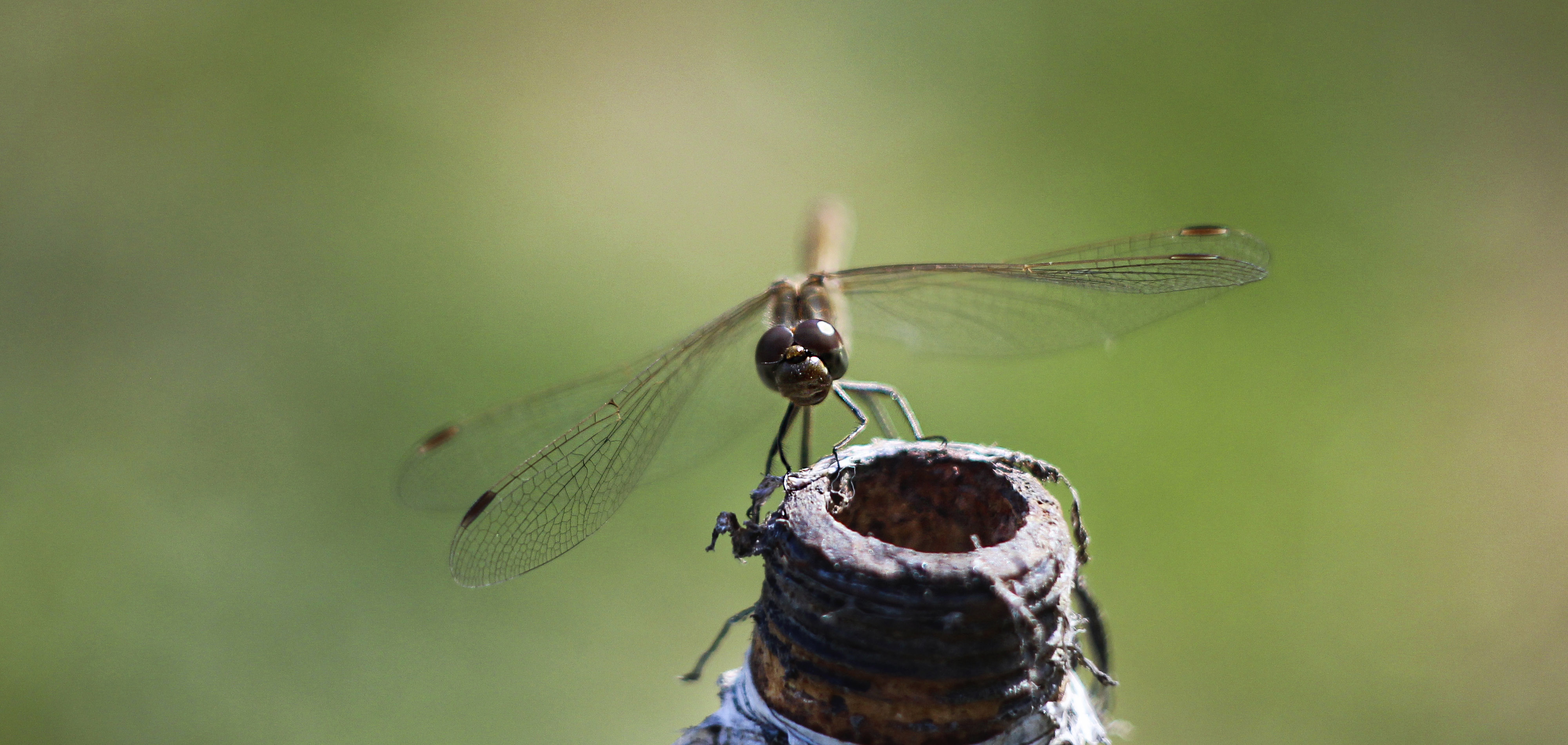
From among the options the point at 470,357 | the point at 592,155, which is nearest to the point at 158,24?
the point at 592,155

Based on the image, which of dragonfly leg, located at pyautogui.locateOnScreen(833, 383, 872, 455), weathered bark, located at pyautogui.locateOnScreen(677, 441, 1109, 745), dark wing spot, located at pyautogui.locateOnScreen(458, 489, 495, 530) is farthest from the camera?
dragonfly leg, located at pyautogui.locateOnScreen(833, 383, 872, 455)

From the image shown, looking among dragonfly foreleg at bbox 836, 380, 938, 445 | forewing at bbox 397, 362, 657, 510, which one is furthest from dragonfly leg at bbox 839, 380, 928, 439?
forewing at bbox 397, 362, 657, 510

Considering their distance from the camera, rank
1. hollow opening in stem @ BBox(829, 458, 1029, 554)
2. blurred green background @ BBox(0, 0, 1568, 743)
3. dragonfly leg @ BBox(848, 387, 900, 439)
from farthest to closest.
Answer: blurred green background @ BBox(0, 0, 1568, 743), dragonfly leg @ BBox(848, 387, 900, 439), hollow opening in stem @ BBox(829, 458, 1029, 554)

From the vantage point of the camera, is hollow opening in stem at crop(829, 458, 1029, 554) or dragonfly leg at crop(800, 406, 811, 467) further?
dragonfly leg at crop(800, 406, 811, 467)

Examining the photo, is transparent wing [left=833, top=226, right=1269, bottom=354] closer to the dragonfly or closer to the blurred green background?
the dragonfly

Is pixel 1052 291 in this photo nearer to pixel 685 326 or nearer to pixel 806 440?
pixel 806 440

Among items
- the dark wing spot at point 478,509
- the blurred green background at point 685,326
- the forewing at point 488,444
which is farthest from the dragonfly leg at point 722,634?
the blurred green background at point 685,326

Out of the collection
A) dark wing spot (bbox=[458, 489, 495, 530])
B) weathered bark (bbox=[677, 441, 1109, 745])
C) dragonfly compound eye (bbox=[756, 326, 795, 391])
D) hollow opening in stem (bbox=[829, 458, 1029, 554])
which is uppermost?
dragonfly compound eye (bbox=[756, 326, 795, 391])
